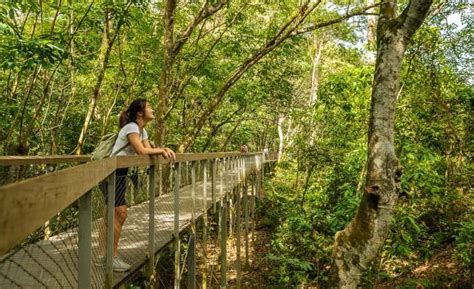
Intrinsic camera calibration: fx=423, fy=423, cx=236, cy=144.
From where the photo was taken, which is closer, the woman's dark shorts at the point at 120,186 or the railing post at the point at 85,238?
the railing post at the point at 85,238

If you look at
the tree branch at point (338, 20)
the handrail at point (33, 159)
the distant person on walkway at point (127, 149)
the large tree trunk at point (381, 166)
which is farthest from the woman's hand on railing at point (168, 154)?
the tree branch at point (338, 20)

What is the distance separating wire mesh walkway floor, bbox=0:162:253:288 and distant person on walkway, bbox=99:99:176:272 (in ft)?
0.74

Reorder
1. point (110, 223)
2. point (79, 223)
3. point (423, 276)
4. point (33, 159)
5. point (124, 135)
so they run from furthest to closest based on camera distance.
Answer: point (423, 276)
point (124, 135)
point (33, 159)
point (110, 223)
point (79, 223)

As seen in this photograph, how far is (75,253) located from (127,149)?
1.40 meters

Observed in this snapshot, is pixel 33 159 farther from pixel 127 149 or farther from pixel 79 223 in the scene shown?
pixel 79 223

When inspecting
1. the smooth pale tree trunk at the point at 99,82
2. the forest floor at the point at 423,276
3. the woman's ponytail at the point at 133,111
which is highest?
the smooth pale tree trunk at the point at 99,82

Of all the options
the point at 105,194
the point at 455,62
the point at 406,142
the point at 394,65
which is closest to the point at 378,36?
the point at 394,65

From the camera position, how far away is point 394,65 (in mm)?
4875

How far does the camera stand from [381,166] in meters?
4.78

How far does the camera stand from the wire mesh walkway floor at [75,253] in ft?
7.55

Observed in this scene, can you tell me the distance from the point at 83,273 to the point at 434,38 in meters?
7.60

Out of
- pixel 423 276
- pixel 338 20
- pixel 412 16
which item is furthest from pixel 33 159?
pixel 338 20

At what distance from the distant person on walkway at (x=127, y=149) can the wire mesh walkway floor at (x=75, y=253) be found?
23 cm

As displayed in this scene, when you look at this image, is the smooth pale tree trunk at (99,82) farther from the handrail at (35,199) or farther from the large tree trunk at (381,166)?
the handrail at (35,199)
